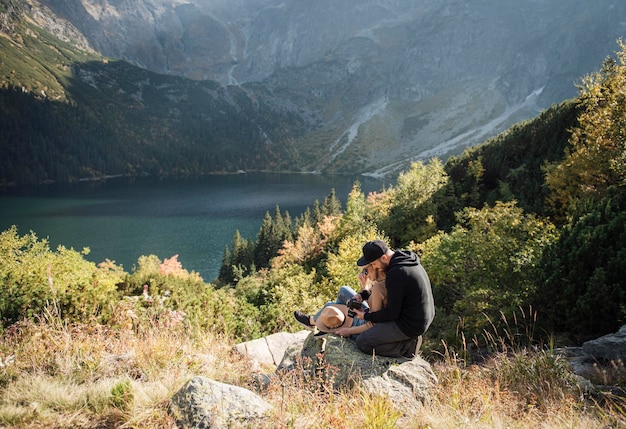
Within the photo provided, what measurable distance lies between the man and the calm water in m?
32.1

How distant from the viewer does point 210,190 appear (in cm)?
12925

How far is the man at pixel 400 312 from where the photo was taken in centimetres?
433

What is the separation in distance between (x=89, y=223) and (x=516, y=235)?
85.0 meters

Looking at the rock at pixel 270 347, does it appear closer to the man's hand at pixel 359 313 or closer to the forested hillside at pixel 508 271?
the forested hillside at pixel 508 271

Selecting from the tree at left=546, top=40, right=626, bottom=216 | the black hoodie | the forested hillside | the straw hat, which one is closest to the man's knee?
the black hoodie

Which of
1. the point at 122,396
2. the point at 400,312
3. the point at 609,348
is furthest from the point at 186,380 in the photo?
the point at 609,348

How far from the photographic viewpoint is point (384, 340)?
4.40 meters

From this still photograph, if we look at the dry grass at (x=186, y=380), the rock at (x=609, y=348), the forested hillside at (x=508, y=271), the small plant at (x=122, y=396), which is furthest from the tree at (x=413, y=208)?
the small plant at (x=122, y=396)

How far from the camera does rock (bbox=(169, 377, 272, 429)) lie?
2.96m

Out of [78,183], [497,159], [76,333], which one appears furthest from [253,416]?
[78,183]

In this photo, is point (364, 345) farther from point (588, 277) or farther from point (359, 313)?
point (588, 277)

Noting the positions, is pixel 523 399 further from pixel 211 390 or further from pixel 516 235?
pixel 516 235

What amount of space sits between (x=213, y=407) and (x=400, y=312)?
8.04 feet

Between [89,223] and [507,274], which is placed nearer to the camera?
[507,274]
